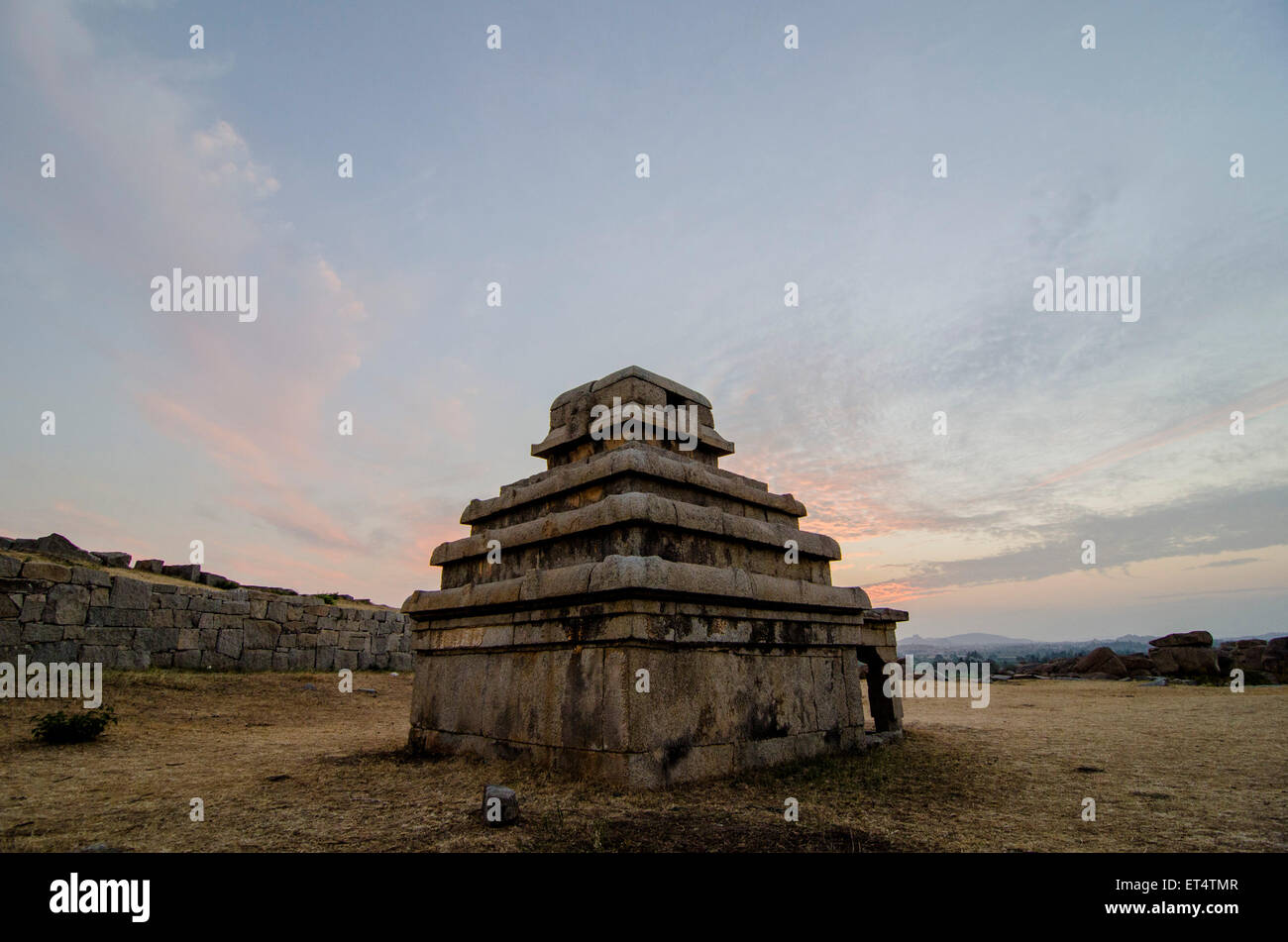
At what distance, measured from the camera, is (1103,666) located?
23.0m

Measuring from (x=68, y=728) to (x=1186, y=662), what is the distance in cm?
2695

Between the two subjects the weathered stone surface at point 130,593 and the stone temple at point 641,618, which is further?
the weathered stone surface at point 130,593

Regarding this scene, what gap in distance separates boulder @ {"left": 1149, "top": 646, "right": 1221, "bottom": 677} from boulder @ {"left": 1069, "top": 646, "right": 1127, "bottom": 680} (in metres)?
1.11

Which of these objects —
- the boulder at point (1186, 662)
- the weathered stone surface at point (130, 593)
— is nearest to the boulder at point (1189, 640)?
the boulder at point (1186, 662)

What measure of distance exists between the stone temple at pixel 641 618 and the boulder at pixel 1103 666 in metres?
19.5

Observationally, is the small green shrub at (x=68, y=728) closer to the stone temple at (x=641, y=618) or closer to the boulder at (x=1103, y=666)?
the stone temple at (x=641, y=618)

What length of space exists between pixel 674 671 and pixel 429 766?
8.71 ft

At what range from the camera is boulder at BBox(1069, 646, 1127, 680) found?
2216 centimetres

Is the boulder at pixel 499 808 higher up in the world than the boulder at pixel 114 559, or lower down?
lower down

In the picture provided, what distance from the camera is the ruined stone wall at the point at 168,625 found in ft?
36.7

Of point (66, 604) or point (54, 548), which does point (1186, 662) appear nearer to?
point (66, 604)

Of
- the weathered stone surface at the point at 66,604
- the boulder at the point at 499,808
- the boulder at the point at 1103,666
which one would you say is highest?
the weathered stone surface at the point at 66,604

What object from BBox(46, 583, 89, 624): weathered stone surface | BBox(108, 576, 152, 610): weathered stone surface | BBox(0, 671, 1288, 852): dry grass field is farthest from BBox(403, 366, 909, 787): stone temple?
BBox(108, 576, 152, 610): weathered stone surface
